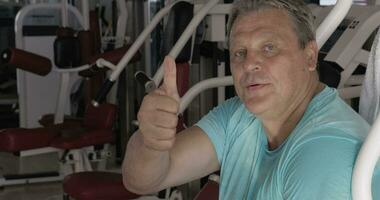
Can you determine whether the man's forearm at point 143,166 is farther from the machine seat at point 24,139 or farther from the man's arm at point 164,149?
the machine seat at point 24,139

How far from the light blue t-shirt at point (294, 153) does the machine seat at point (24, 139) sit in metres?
2.19

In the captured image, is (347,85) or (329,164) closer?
(329,164)

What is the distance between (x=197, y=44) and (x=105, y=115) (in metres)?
0.88

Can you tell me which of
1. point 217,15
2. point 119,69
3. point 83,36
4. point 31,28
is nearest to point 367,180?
point 217,15

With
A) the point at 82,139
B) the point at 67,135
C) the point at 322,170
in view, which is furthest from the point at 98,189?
the point at 322,170

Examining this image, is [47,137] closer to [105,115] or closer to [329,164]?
[105,115]

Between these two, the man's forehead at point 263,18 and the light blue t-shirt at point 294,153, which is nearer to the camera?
the light blue t-shirt at point 294,153

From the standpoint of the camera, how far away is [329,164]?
92cm

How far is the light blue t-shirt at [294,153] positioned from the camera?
0.92 meters

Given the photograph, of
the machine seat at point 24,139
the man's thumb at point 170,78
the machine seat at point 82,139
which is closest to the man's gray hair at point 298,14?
the man's thumb at point 170,78

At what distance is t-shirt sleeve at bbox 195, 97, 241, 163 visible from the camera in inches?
53.7

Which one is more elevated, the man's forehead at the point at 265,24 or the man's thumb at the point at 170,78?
the man's forehead at the point at 265,24

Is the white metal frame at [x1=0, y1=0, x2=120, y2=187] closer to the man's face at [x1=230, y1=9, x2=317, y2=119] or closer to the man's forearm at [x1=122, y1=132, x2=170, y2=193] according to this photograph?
the man's forearm at [x1=122, y1=132, x2=170, y2=193]

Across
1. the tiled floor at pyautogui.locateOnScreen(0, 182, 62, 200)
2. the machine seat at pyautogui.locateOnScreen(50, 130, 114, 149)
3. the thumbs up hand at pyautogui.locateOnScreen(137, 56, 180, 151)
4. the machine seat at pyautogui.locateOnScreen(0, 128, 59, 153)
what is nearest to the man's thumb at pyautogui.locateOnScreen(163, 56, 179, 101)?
the thumbs up hand at pyautogui.locateOnScreen(137, 56, 180, 151)
